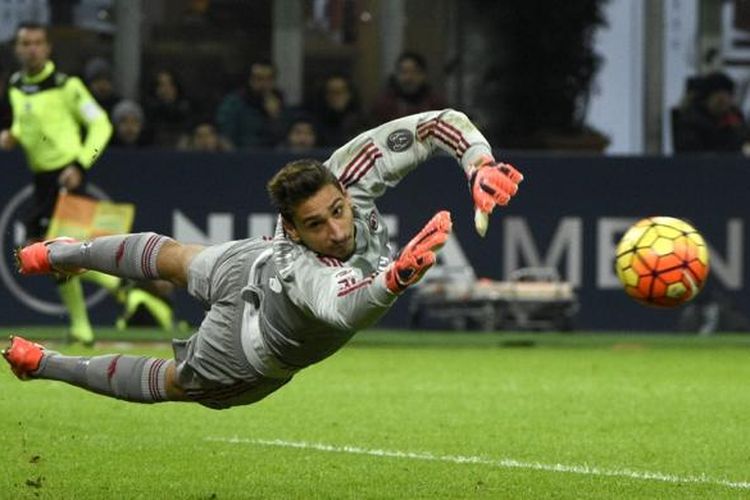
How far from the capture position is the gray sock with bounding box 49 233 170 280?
7.82 m

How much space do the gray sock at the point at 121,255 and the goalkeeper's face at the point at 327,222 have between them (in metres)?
1.04

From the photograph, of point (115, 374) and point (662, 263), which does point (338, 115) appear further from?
point (115, 374)

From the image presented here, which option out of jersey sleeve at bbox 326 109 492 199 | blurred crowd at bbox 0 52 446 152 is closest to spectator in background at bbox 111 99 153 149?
blurred crowd at bbox 0 52 446 152

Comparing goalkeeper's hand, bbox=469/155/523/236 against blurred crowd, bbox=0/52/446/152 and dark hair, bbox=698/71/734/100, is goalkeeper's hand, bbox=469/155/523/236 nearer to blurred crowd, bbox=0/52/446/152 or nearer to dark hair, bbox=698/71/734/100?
blurred crowd, bbox=0/52/446/152

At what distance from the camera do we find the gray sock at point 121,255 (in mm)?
7816

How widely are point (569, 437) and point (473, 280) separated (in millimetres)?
7076

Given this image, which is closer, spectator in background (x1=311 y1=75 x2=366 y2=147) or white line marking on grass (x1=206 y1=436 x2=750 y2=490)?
white line marking on grass (x1=206 y1=436 x2=750 y2=490)

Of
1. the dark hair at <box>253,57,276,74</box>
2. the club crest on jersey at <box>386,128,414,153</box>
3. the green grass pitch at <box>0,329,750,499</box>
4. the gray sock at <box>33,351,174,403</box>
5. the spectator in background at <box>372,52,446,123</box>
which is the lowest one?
the green grass pitch at <box>0,329,750,499</box>

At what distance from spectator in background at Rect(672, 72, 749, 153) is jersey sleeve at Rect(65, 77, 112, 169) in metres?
5.73

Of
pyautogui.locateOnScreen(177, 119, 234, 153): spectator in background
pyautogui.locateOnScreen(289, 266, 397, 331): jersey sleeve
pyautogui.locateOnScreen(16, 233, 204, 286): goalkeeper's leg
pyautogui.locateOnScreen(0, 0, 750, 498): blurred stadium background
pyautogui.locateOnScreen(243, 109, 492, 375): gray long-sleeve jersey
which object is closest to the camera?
pyautogui.locateOnScreen(289, 266, 397, 331): jersey sleeve

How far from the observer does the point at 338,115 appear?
17047 millimetres

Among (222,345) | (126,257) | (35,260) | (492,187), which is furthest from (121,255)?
(492,187)

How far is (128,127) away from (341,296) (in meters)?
10.0

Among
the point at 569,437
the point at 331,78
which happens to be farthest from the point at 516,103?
the point at 569,437
